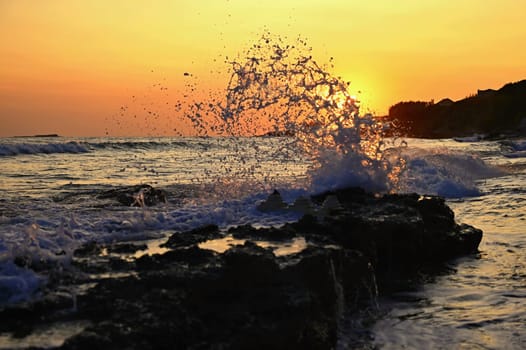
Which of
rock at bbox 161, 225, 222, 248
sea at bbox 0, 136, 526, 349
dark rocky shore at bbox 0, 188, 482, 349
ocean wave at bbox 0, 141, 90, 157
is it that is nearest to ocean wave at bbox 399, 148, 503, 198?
sea at bbox 0, 136, 526, 349

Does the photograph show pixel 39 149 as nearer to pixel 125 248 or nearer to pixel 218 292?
pixel 125 248

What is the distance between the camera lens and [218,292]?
3654 millimetres

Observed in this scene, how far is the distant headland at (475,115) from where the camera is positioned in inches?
2667

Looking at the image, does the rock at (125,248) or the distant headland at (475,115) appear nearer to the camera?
the rock at (125,248)

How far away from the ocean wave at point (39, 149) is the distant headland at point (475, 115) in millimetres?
41716

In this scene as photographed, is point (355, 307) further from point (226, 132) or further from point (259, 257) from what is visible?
point (226, 132)

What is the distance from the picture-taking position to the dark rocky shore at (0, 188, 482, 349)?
3.16 metres

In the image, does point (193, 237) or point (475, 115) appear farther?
point (475, 115)

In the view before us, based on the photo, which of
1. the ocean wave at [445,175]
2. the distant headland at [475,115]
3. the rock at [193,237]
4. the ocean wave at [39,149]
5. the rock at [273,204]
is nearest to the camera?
the rock at [193,237]

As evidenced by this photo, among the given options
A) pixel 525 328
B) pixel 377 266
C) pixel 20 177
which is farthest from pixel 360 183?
pixel 20 177

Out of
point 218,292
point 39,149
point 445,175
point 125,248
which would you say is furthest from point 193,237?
point 39,149

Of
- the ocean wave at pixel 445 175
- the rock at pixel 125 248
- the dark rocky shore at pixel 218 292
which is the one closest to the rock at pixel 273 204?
the dark rocky shore at pixel 218 292

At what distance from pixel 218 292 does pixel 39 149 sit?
29.6m

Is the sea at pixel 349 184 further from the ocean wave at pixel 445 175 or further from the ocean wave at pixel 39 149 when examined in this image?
the ocean wave at pixel 39 149
